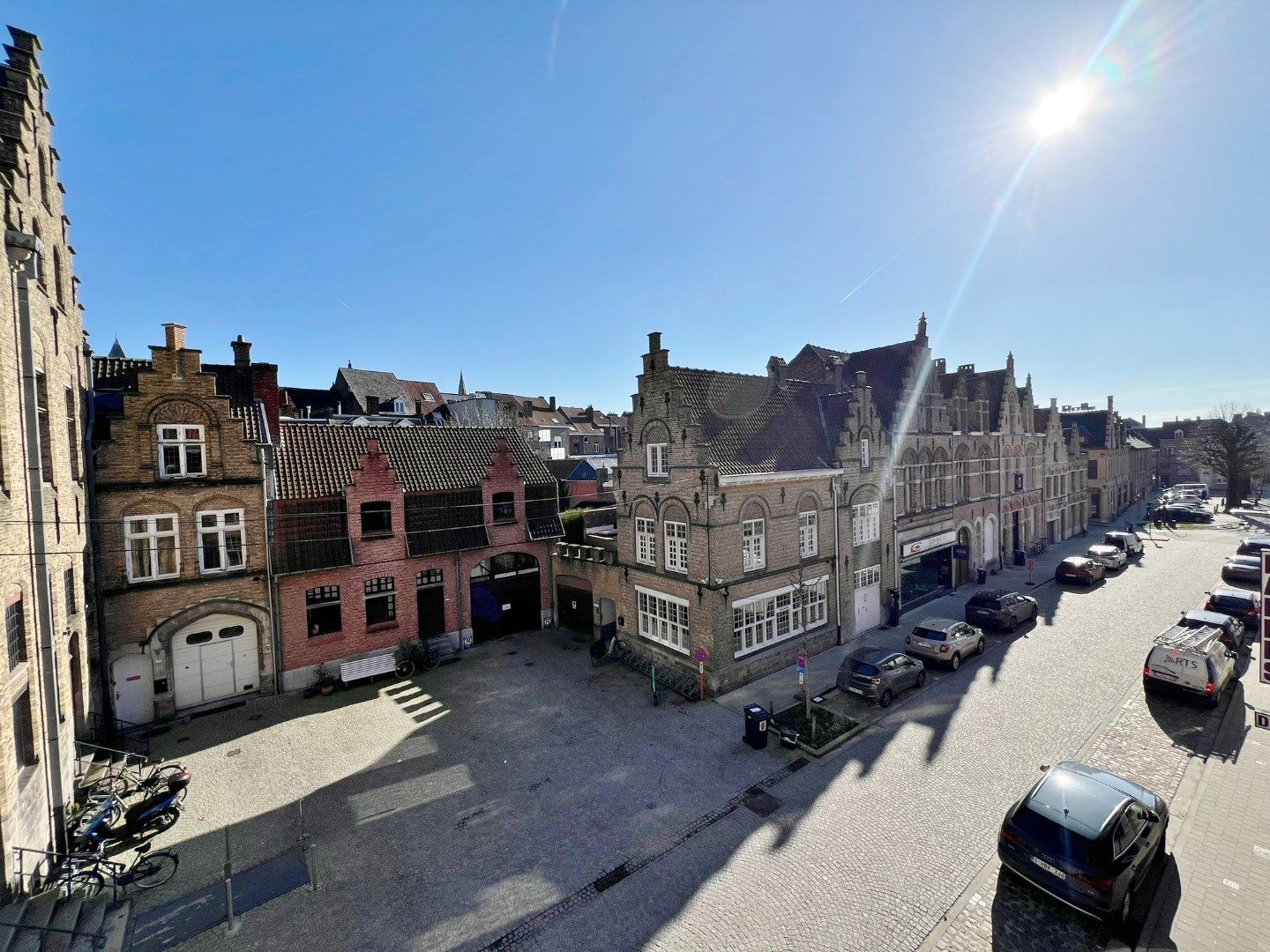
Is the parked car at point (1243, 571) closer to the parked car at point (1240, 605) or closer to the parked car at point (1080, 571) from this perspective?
the parked car at point (1080, 571)

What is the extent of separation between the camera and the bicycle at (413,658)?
19.8m

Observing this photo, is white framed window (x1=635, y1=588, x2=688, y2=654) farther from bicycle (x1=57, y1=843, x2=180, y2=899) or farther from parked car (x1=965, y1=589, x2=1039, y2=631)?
bicycle (x1=57, y1=843, x2=180, y2=899)

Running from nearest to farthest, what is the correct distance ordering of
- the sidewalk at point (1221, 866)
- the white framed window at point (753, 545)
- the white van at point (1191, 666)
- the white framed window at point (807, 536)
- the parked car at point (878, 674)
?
the sidewalk at point (1221, 866) < the white van at point (1191, 666) < the parked car at point (878, 674) < the white framed window at point (753, 545) < the white framed window at point (807, 536)

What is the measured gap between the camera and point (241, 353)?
21203 mm

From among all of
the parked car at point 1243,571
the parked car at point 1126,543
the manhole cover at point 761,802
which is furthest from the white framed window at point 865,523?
the parked car at point 1126,543

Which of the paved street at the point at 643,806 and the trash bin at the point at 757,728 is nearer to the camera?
the paved street at the point at 643,806

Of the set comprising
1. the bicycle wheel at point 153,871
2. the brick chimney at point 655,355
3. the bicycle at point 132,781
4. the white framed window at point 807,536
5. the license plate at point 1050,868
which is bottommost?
the bicycle wheel at point 153,871

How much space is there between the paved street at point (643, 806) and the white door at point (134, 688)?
5.41 ft

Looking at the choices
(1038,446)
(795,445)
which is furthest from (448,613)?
(1038,446)

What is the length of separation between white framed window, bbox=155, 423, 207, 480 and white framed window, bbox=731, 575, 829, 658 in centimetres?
1821

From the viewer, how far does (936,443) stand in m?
26.8

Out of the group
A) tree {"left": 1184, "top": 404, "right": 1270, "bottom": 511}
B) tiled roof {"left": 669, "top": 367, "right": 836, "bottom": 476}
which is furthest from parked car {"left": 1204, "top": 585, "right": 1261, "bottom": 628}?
tree {"left": 1184, "top": 404, "right": 1270, "bottom": 511}

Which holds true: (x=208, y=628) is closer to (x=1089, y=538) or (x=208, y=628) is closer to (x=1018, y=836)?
(x=1018, y=836)

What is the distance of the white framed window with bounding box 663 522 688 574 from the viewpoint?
18.0 metres
